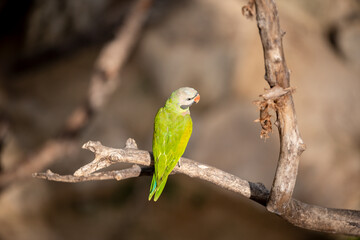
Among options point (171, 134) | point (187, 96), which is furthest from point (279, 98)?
point (171, 134)

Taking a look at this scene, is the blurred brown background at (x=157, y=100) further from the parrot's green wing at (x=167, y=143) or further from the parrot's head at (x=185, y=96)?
the parrot's head at (x=185, y=96)

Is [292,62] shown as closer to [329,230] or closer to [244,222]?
[244,222]

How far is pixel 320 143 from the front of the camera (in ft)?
27.7

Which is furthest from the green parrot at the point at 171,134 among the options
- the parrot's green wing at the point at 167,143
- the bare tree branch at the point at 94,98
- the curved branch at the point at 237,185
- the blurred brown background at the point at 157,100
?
the blurred brown background at the point at 157,100

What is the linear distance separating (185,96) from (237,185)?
81 cm

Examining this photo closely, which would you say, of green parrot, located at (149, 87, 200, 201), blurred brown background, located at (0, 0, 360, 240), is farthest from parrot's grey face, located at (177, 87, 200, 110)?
blurred brown background, located at (0, 0, 360, 240)

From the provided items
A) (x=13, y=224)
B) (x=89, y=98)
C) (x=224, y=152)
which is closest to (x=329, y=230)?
(x=89, y=98)

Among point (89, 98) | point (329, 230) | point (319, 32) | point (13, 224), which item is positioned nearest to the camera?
point (329, 230)

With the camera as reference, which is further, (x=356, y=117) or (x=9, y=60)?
(x=9, y=60)

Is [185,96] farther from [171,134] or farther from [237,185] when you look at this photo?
[237,185]

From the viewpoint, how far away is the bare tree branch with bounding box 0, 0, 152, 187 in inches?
276

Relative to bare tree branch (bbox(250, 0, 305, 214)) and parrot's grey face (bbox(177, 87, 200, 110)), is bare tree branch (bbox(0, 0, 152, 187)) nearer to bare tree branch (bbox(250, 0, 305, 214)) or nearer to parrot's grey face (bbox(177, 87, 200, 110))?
parrot's grey face (bbox(177, 87, 200, 110))

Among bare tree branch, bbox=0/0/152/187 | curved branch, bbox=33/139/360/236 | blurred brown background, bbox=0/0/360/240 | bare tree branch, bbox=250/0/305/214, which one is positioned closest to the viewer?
bare tree branch, bbox=250/0/305/214

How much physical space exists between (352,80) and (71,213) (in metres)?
6.24
